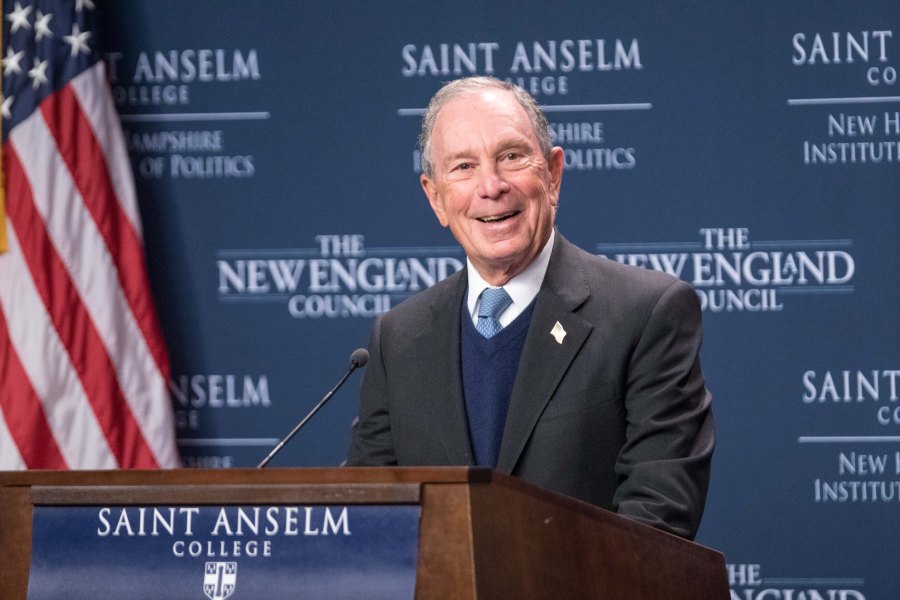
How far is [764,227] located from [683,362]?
Result: 205 centimetres

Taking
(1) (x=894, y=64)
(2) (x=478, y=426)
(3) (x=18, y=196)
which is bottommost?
(2) (x=478, y=426)

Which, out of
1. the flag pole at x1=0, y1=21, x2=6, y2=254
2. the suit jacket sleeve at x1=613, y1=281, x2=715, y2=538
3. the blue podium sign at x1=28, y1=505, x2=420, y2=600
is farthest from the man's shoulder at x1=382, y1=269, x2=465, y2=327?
the flag pole at x1=0, y1=21, x2=6, y2=254

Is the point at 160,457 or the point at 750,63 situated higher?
the point at 750,63

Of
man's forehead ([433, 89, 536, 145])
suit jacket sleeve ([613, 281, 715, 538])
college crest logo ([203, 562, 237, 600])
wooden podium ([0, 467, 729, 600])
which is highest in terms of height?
man's forehead ([433, 89, 536, 145])

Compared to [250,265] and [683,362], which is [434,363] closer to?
[683,362]

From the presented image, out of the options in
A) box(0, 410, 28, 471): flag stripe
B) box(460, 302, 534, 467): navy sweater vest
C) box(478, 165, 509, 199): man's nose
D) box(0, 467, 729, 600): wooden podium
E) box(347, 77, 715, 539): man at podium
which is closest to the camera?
box(0, 467, 729, 600): wooden podium

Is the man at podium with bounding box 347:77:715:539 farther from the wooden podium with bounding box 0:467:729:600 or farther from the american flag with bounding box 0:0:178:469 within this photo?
the american flag with bounding box 0:0:178:469

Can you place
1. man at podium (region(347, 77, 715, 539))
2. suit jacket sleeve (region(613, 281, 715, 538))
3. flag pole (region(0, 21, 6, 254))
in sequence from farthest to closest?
flag pole (region(0, 21, 6, 254)) → man at podium (region(347, 77, 715, 539)) → suit jacket sleeve (region(613, 281, 715, 538))

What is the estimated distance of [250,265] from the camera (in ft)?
15.0

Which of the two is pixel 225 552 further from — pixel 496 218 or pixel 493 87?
pixel 493 87

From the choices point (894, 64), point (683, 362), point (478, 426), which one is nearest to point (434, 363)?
point (478, 426)

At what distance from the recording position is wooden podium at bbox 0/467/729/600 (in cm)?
151

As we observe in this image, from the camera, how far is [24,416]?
4.33 m

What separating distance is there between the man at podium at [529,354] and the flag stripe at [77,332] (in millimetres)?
1842
